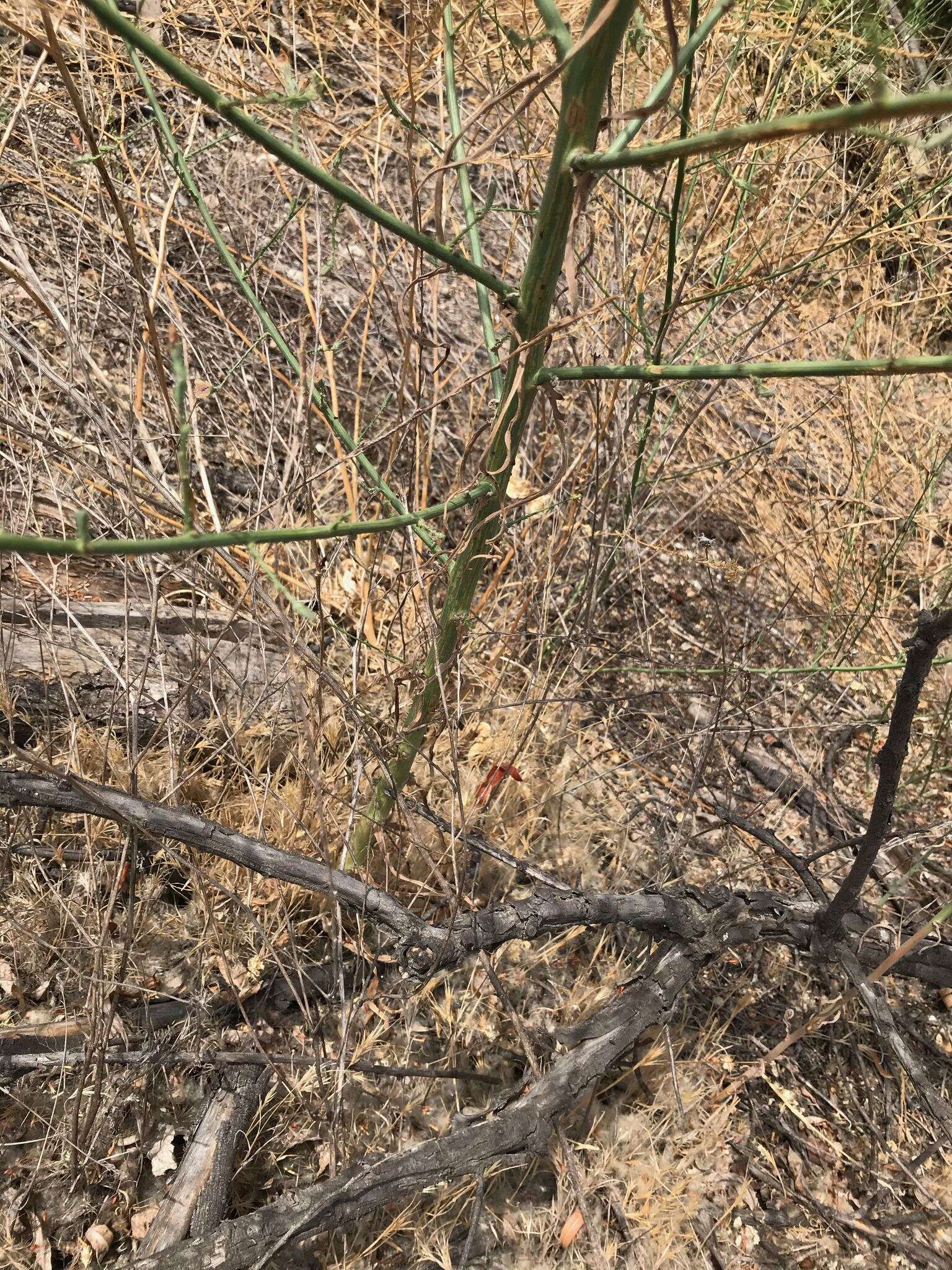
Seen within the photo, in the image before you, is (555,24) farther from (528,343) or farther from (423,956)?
(423,956)

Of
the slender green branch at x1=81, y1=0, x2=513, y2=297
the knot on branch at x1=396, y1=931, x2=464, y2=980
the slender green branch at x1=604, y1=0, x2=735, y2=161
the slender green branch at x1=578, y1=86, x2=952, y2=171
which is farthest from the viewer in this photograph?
the knot on branch at x1=396, y1=931, x2=464, y2=980

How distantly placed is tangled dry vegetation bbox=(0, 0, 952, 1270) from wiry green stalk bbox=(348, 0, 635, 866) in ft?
0.14

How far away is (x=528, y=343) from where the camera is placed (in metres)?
1.01

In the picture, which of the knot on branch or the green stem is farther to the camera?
the knot on branch

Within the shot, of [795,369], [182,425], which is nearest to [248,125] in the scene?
[182,425]

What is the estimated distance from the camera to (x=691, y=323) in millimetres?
2998

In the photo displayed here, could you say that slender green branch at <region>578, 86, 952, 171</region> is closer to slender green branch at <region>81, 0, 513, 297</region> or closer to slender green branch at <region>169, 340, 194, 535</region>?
slender green branch at <region>81, 0, 513, 297</region>

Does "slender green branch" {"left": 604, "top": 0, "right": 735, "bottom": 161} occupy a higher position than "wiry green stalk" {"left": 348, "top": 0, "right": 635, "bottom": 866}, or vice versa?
"slender green branch" {"left": 604, "top": 0, "right": 735, "bottom": 161}

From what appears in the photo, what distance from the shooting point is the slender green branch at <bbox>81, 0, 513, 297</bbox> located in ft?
2.20

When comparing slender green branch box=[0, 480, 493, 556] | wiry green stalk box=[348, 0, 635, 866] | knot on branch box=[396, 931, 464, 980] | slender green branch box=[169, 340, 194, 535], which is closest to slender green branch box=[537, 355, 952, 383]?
wiry green stalk box=[348, 0, 635, 866]

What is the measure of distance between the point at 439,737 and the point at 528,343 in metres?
0.93

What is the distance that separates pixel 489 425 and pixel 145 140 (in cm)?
218

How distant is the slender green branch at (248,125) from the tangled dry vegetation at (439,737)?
149 millimetres

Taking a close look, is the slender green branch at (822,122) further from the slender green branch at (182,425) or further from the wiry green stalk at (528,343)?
the slender green branch at (182,425)
